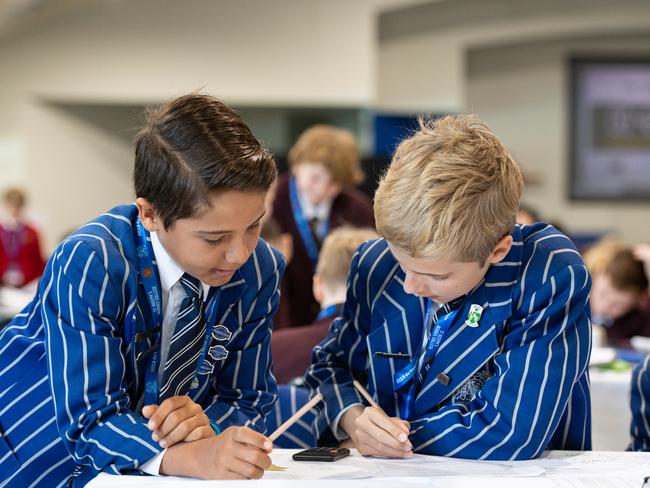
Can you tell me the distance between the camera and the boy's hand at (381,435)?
1699 mm

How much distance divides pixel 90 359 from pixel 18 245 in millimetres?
7174

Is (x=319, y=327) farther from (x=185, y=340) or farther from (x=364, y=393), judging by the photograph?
(x=185, y=340)

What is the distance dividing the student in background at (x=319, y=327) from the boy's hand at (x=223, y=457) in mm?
1245

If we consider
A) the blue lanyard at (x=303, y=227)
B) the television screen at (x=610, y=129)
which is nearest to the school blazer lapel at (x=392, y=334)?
the blue lanyard at (x=303, y=227)

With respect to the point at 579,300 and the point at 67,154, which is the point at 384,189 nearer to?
the point at 579,300

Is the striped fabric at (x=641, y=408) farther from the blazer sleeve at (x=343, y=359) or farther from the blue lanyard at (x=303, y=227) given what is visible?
the blue lanyard at (x=303, y=227)

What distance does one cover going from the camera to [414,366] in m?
1.86

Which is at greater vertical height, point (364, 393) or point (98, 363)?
point (98, 363)

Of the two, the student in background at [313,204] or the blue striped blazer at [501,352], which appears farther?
the student in background at [313,204]

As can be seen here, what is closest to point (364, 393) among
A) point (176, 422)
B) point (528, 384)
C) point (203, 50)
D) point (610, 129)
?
point (528, 384)

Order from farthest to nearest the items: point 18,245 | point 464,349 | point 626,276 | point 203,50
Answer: point 203,50
point 18,245
point 626,276
point 464,349

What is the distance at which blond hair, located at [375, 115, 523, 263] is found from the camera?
1.69 m

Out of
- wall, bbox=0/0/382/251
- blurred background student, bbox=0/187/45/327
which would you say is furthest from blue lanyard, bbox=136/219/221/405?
wall, bbox=0/0/382/251

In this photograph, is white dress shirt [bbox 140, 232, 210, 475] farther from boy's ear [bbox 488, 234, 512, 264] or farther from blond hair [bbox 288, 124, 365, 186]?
blond hair [bbox 288, 124, 365, 186]
